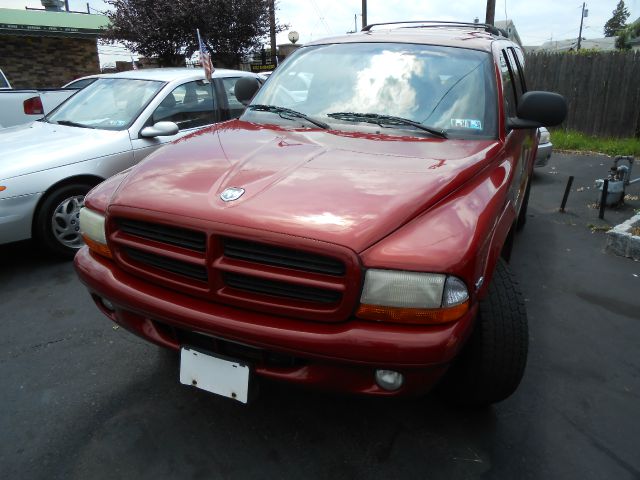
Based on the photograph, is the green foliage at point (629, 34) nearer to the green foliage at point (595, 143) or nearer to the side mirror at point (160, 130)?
the green foliage at point (595, 143)

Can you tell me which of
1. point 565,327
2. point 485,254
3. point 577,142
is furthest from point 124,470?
point 577,142

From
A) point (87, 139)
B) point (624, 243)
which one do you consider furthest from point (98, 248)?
point (624, 243)

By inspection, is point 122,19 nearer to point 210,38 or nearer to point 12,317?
point 210,38

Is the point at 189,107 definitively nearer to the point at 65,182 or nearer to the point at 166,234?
the point at 65,182

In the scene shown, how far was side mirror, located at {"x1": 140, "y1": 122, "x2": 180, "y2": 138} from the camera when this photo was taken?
4531mm

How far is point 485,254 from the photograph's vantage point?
6.22 feet

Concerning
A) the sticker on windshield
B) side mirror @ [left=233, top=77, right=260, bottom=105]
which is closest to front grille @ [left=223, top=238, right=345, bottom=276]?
the sticker on windshield

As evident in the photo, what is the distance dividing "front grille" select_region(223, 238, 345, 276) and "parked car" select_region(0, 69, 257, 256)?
9.40 feet

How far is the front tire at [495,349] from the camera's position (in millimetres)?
2121

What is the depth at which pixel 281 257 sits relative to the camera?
1.79m

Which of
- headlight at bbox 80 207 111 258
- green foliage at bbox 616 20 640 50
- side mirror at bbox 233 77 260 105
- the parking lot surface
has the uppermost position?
green foliage at bbox 616 20 640 50

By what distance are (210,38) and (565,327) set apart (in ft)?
42.1

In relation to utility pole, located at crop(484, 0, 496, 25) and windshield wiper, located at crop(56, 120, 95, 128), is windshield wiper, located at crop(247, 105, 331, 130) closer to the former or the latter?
windshield wiper, located at crop(56, 120, 95, 128)

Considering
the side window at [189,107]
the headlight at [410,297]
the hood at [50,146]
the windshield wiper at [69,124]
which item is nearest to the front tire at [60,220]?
the hood at [50,146]
